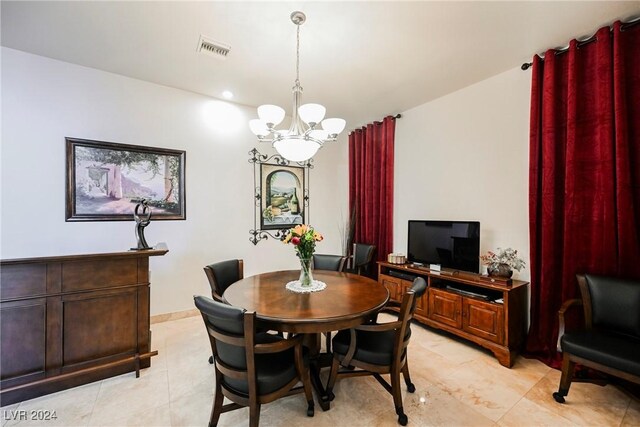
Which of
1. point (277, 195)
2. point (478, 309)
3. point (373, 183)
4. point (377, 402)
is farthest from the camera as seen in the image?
point (373, 183)

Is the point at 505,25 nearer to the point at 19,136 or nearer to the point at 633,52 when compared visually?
the point at 633,52

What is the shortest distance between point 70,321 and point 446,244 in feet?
12.1

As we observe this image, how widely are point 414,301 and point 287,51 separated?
8.16 feet

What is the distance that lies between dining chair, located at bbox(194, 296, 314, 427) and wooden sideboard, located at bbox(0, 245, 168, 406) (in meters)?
1.20

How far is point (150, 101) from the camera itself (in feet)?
10.7

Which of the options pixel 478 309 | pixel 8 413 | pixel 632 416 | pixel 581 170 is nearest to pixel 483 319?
pixel 478 309

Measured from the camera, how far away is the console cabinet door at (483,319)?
2473 millimetres

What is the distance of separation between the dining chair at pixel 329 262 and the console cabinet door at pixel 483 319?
1359 mm

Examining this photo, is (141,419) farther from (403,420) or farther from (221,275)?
(403,420)

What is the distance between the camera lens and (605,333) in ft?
6.79

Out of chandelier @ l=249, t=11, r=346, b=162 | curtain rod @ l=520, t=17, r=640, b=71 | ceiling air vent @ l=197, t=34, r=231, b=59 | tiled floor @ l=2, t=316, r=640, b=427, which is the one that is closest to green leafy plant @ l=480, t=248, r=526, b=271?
tiled floor @ l=2, t=316, r=640, b=427

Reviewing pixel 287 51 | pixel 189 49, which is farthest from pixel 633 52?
pixel 189 49

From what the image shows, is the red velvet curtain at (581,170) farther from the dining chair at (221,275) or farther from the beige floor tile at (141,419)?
the beige floor tile at (141,419)

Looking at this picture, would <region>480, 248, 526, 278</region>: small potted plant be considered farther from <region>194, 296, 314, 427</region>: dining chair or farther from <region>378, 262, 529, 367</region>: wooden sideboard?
<region>194, 296, 314, 427</region>: dining chair
